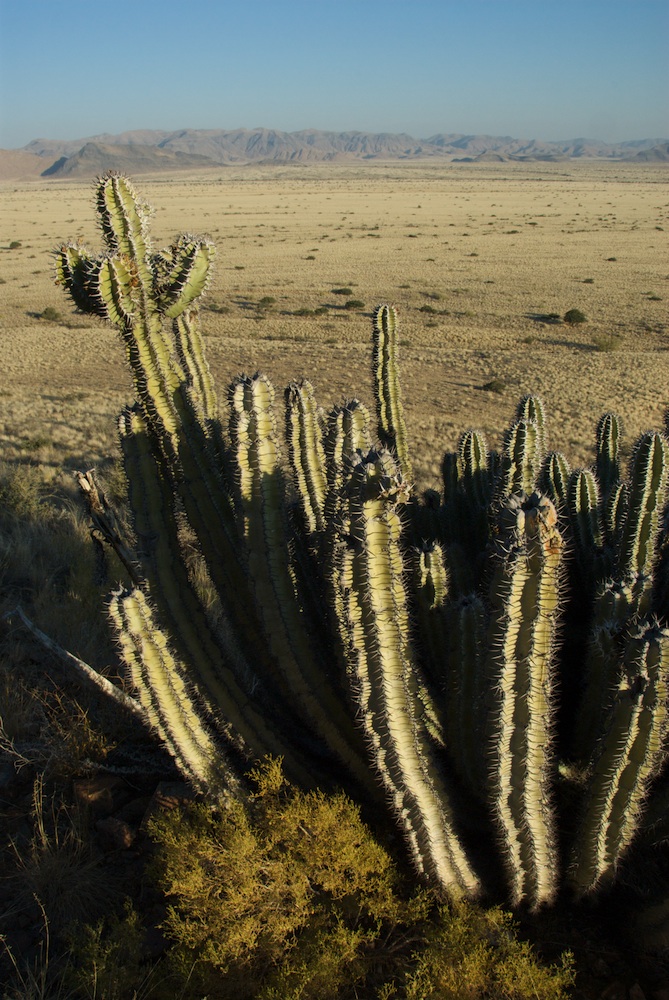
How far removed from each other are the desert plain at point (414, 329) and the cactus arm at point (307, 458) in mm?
1582

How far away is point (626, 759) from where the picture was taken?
2.91m

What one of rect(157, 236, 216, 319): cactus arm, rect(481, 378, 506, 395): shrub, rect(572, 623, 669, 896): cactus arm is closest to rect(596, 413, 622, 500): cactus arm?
rect(572, 623, 669, 896): cactus arm

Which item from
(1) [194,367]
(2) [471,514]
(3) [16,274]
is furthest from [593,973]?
(3) [16,274]

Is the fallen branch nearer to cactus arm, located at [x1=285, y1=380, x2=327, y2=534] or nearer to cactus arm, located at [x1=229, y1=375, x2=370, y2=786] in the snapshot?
cactus arm, located at [x1=229, y1=375, x2=370, y2=786]

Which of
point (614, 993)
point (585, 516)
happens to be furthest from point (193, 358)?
point (614, 993)

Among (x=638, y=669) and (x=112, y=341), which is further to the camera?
(x=112, y=341)

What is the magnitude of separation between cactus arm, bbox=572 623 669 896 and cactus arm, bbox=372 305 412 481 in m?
3.31

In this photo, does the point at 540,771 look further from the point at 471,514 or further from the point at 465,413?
the point at 465,413

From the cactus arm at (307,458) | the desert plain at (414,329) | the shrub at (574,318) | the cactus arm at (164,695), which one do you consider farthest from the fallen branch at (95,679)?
the shrub at (574,318)

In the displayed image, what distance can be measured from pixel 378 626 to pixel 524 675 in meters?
0.60

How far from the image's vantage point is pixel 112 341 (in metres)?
22.3

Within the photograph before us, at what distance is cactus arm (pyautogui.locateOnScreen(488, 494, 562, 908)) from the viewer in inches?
104

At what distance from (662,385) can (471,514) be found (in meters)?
12.4

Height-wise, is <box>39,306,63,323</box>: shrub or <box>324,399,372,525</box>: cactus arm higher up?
<box>324,399,372,525</box>: cactus arm
